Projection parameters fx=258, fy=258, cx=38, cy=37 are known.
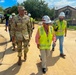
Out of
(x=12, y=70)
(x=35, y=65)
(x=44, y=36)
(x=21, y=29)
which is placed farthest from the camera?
(x=35, y=65)

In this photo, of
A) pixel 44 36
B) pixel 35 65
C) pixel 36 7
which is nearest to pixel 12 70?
pixel 35 65

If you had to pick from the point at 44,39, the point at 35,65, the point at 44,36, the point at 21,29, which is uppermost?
the point at 21,29

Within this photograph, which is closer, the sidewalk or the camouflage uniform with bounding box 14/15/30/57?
the sidewalk

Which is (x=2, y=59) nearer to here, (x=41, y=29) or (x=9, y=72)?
(x=9, y=72)

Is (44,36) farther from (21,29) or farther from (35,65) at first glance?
(35,65)

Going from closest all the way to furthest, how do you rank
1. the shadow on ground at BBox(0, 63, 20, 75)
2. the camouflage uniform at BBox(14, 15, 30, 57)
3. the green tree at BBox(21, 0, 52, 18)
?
the shadow on ground at BBox(0, 63, 20, 75), the camouflage uniform at BBox(14, 15, 30, 57), the green tree at BBox(21, 0, 52, 18)

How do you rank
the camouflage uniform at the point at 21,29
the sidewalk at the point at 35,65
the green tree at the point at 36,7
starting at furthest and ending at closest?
the green tree at the point at 36,7 < the camouflage uniform at the point at 21,29 < the sidewalk at the point at 35,65

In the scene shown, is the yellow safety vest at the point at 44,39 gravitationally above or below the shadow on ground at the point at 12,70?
above

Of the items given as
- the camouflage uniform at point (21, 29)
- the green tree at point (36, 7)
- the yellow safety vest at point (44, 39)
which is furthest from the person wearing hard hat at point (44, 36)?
the green tree at point (36, 7)

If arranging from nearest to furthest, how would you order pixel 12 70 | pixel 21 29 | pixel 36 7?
pixel 12 70 < pixel 21 29 < pixel 36 7

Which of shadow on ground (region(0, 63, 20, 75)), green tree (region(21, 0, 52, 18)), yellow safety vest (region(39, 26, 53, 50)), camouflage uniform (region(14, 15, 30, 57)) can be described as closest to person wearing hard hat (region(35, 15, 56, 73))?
yellow safety vest (region(39, 26, 53, 50))

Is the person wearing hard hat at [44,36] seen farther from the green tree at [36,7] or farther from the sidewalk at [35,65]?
the green tree at [36,7]

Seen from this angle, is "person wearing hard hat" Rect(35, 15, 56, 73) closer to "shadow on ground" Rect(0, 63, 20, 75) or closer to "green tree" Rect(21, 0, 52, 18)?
"shadow on ground" Rect(0, 63, 20, 75)

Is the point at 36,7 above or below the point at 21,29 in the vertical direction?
below
